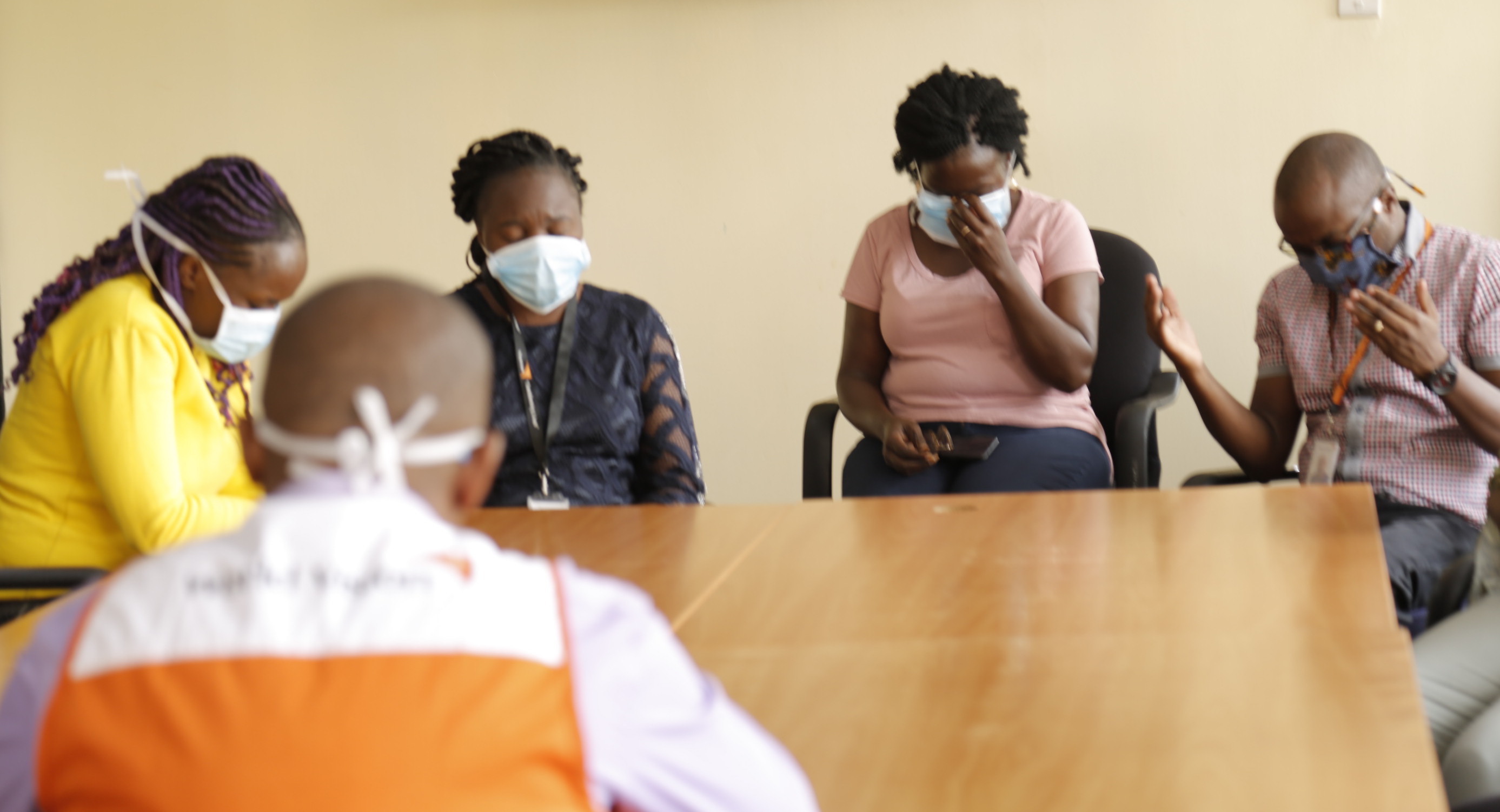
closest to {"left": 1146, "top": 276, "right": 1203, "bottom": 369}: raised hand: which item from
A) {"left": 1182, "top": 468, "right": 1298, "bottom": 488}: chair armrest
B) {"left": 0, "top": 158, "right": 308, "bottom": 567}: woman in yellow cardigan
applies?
{"left": 1182, "top": 468, "right": 1298, "bottom": 488}: chair armrest

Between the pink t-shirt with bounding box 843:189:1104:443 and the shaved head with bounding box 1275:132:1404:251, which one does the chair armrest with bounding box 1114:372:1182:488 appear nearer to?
the pink t-shirt with bounding box 843:189:1104:443

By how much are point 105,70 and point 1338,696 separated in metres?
3.92

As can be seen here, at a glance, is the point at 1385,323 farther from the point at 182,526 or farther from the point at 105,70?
the point at 105,70

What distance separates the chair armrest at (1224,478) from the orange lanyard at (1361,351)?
205 mm

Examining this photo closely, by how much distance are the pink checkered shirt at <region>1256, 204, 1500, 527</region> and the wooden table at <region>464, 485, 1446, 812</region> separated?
1.29ft

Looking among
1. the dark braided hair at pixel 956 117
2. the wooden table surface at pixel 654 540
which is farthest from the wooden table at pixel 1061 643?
the dark braided hair at pixel 956 117

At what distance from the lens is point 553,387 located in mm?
2412

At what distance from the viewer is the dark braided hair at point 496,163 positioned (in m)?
2.56

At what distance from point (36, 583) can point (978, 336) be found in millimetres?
1785

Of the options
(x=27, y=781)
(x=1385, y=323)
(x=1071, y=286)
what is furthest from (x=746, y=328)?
(x=27, y=781)

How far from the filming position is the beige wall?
127 inches

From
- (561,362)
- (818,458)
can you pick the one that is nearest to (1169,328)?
(818,458)

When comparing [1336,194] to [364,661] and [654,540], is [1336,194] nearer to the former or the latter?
[654,540]

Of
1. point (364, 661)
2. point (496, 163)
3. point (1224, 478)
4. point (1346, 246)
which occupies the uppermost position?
point (496, 163)
